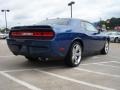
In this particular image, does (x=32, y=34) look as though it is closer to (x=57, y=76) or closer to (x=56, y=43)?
(x=56, y=43)

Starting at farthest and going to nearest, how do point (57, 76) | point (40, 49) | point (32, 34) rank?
point (32, 34) < point (40, 49) < point (57, 76)

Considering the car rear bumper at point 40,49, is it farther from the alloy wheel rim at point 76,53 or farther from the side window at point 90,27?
the side window at point 90,27

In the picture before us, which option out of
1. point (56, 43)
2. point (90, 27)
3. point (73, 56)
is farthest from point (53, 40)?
point (90, 27)

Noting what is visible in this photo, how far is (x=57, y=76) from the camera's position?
6148 mm

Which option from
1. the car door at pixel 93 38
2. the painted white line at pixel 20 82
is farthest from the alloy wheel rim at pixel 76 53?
the painted white line at pixel 20 82

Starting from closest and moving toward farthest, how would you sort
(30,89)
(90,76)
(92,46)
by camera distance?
(30,89)
(90,76)
(92,46)

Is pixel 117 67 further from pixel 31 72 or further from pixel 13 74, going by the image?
pixel 13 74

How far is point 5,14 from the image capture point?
62.5 metres

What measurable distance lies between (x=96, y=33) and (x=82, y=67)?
2.00 metres

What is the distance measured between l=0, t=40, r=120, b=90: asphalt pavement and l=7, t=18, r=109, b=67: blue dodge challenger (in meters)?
0.39

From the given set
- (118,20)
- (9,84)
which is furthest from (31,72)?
(118,20)

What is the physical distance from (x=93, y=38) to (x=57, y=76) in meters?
2.94

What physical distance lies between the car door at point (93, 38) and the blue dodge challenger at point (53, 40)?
0.04 meters

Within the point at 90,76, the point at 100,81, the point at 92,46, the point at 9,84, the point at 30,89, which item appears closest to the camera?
the point at 30,89
